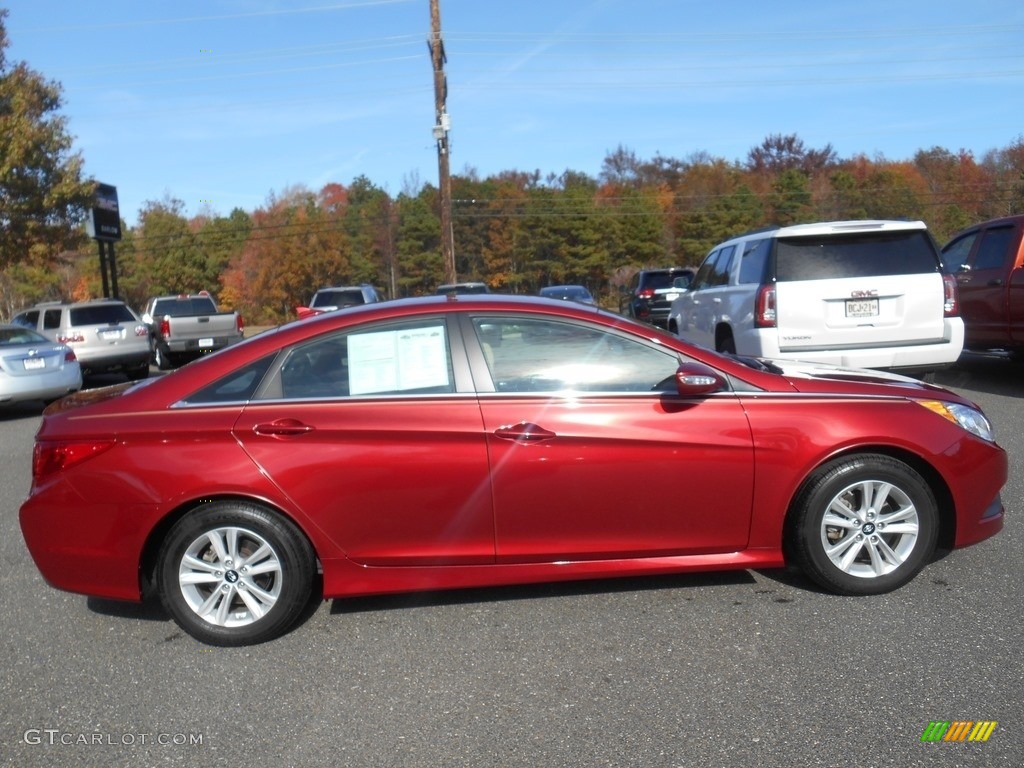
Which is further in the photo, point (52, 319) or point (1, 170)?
point (1, 170)

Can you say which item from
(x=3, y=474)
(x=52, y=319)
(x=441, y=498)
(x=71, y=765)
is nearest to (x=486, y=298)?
(x=441, y=498)

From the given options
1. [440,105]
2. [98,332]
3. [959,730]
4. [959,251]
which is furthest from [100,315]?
[959,730]

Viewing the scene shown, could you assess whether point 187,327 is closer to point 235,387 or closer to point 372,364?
point 235,387

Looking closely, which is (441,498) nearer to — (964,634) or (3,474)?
(964,634)

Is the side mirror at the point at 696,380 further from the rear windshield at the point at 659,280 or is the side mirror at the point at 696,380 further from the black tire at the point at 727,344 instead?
the rear windshield at the point at 659,280

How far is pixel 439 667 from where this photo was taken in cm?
387

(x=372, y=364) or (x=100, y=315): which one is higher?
(x=372, y=364)

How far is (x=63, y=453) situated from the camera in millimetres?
4168

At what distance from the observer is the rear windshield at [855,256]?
27.4 feet

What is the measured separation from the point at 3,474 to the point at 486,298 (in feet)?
20.9

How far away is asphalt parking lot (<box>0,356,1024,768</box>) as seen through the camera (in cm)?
321

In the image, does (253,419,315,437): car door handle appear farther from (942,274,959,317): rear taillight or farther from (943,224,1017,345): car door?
(943,224,1017,345): car door

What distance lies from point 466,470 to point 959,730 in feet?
7.20

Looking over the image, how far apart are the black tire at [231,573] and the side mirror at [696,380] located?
1922 mm
